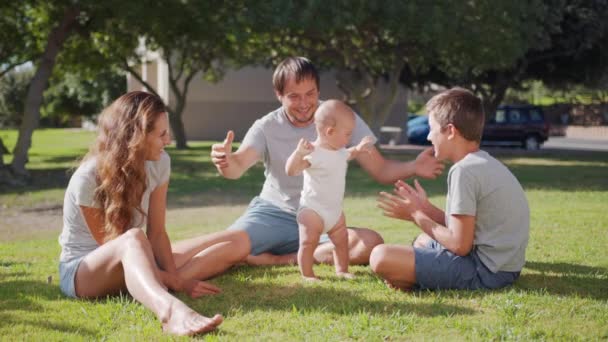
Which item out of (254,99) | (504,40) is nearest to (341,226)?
(504,40)

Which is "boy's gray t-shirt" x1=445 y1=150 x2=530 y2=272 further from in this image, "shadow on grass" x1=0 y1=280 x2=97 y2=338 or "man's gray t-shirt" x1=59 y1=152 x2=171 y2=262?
"shadow on grass" x1=0 y1=280 x2=97 y2=338

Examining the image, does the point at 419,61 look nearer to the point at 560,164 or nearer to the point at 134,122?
the point at 560,164

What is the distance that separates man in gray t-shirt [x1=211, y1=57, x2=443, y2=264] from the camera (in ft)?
→ 17.7

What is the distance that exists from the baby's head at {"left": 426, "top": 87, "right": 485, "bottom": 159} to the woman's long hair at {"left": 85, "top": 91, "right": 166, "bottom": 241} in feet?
5.89

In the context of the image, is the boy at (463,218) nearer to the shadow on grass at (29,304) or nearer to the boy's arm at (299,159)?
the boy's arm at (299,159)

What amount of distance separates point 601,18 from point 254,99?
18.5 metres

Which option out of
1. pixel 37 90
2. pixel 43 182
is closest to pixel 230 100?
pixel 37 90

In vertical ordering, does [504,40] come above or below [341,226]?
above

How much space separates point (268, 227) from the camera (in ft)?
19.4

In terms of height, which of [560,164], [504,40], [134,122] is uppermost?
[504,40]

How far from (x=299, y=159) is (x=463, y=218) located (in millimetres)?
1167

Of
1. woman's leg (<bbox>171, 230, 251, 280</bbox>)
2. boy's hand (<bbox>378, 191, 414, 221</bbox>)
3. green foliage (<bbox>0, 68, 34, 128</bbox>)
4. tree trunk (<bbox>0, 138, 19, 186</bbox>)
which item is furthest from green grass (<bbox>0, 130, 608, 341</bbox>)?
green foliage (<bbox>0, 68, 34, 128</bbox>)

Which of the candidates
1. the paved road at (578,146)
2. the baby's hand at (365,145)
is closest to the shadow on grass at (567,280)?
the baby's hand at (365,145)

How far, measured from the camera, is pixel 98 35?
24.0 m
